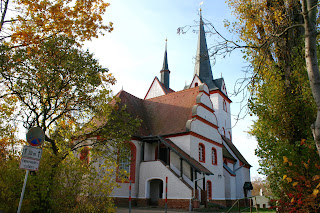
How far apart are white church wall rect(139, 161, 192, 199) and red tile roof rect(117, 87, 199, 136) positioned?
2.85 meters

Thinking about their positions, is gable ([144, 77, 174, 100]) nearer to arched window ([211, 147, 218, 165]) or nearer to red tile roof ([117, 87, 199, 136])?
red tile roof ([117, 87, 199, 136])

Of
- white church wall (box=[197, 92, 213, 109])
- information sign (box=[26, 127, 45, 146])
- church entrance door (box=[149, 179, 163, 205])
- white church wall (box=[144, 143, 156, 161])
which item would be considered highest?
white church wall (box=[197, 92, 213, 109])

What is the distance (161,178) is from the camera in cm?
1908

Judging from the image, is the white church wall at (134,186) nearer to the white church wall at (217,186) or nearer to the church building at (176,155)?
the church building at (176,155)

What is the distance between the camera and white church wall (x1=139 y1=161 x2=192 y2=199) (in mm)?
17891

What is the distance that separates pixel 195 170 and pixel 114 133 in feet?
29.4

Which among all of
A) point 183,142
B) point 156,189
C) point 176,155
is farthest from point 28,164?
point 183,142

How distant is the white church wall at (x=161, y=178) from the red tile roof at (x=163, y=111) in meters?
2.85

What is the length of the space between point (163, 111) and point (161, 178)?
7.26 m

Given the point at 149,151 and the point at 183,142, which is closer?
the point at 183,142

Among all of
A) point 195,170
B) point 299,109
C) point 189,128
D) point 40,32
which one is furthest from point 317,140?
point 189,128

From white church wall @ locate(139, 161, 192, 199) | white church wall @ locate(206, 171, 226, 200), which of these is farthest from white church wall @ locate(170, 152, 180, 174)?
white church wall @ locate(206, 171, 226, 200)

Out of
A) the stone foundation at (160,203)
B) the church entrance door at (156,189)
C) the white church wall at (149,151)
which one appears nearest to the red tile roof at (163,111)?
the white church wall at (149,151)

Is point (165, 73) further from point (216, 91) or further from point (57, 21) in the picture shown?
point (57, 21)
